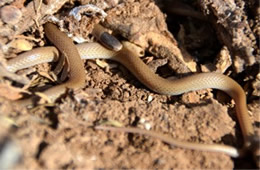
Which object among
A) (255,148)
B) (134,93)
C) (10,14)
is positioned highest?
(10,14)

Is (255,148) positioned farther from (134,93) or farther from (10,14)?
(10,14)

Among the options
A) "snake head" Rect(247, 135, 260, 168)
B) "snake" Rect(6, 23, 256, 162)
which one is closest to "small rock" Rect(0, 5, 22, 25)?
"snake" Rect(6, 23, 256, 162)

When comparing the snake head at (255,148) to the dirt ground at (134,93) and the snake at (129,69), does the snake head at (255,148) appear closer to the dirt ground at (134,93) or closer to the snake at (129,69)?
the dirt ground at (134,93)

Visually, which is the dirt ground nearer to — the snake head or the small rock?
the small rock

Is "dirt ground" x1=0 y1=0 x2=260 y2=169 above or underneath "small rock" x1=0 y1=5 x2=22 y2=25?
underneath

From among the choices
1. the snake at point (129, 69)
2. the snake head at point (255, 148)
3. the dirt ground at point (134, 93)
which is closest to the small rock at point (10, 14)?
the dirt ground at point (134, 93)

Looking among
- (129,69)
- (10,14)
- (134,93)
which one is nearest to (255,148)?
(134,93)

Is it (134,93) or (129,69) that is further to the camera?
(129,69)

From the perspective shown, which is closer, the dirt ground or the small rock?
the dirt ground
